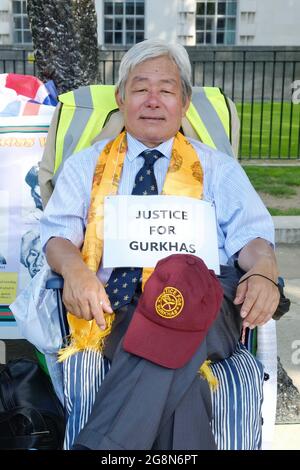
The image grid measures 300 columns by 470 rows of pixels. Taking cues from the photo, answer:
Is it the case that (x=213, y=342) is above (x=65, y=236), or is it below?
below

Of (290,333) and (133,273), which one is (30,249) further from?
(290,333)

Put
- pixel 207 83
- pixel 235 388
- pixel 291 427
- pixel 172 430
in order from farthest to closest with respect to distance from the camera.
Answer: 1. pixel 207 83
2. pixel 291 427
3. pixel 235 388
4. pixel 172 430

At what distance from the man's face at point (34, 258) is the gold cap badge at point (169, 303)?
1424mm

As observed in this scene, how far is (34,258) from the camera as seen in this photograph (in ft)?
11.6

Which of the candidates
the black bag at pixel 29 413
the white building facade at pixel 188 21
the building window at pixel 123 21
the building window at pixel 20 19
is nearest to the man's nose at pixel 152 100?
the black bag at pixel 29 413

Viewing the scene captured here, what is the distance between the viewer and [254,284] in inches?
95.7

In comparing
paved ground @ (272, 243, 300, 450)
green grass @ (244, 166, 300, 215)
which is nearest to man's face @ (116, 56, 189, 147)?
paved ground @ (272, 243, 300, 450)

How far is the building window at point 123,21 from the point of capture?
25.9 metres

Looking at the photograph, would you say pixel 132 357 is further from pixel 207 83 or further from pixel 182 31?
pixel 182 31

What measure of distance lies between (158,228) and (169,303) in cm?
58

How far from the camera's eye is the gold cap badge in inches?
85.7

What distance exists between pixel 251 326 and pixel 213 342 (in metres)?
0.14
